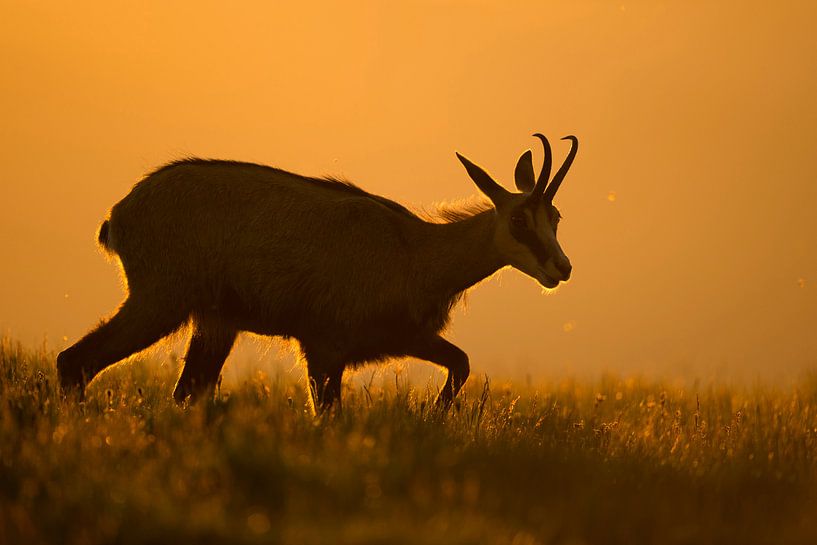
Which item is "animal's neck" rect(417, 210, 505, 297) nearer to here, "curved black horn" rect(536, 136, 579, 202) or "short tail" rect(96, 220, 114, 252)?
"curved black horn" rect(536, 136, 579, 202)

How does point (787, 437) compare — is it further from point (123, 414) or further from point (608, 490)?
point (123, 414)

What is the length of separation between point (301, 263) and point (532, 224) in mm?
1731

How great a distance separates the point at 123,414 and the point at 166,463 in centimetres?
156

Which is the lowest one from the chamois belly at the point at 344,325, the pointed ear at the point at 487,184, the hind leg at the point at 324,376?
the hind leg at the point at 324,376

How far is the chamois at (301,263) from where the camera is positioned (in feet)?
26.1

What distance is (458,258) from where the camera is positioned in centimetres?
822

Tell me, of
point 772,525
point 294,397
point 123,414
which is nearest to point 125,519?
point 123,414

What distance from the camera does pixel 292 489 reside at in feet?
15.6

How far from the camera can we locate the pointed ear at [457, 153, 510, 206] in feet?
26.6

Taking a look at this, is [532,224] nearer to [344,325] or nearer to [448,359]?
[448,359]

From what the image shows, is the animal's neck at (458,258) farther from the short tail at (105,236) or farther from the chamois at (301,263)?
the short tail at (105,236)

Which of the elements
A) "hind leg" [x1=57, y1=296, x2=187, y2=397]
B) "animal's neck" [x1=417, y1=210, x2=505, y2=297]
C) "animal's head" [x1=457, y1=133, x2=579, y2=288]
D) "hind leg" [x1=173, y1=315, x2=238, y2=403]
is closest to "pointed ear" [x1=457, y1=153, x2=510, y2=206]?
"animal's head" [x1=457, y1=133, x2=579, y2=288]

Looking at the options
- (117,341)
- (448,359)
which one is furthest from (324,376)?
(117,341)

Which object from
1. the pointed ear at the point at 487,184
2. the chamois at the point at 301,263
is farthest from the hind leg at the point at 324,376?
the pointed ear at the point at 487,184
